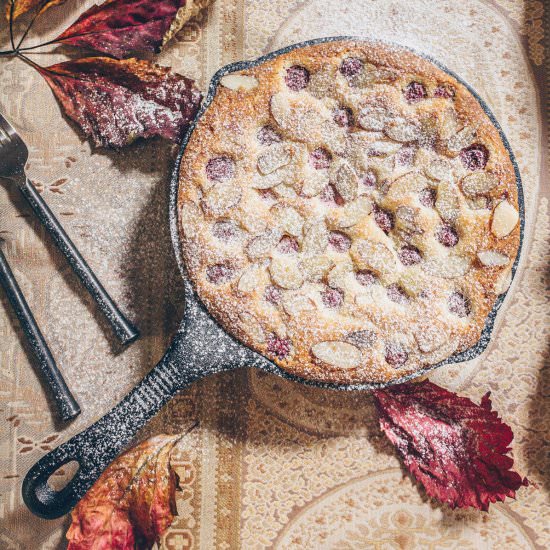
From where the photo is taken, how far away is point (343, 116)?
108 centimetres

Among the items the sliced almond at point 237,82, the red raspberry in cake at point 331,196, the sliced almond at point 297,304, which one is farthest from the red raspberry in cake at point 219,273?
the sliced almond at point 237,82

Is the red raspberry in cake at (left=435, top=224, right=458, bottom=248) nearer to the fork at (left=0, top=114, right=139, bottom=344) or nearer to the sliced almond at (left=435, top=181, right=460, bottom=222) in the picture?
the sliced almond at (left=435, top=181, right=460, bottom=222)

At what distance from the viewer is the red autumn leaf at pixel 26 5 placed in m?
1.27

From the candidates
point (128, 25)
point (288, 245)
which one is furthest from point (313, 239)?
point (128, 25)

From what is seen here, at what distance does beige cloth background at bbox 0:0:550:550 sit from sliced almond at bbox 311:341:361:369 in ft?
0.71

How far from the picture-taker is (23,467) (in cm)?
127

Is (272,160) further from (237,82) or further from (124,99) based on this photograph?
(124,99)

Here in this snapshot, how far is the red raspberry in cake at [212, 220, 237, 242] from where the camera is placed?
1.08m

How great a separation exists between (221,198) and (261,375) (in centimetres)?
39

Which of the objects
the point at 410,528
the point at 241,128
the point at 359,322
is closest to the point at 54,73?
the point at 241,128

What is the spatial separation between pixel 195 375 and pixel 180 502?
336 mm

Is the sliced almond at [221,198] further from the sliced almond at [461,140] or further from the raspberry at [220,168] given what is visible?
the sliced almond at [461,140]

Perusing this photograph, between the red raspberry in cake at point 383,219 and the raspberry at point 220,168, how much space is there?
26cm

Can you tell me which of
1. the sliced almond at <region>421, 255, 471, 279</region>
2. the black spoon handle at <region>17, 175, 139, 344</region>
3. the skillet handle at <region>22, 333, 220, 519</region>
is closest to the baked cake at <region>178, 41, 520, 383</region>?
the sliced almond at <region>421, 255, 471, 279</region>
